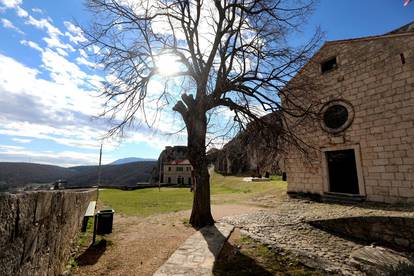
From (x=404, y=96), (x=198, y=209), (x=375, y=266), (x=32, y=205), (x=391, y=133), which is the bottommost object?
(x=375, y=266)

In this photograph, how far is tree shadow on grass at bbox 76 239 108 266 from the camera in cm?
509

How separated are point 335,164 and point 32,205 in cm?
1412

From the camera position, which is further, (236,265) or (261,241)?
(261,241)

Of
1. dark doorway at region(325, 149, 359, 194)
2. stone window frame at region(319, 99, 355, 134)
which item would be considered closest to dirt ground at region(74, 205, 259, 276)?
dark doorway at region(325, 149, 359, 194)

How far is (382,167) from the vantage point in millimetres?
10711

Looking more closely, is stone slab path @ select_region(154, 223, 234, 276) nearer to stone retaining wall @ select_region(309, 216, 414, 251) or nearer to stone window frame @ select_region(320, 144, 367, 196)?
stone retaining wall @ select_region(309, 216, 414, 251)

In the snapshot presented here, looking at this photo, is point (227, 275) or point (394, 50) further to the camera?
point (394, 50)

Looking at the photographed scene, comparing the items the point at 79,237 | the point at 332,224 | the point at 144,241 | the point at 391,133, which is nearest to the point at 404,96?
the point at 391,133

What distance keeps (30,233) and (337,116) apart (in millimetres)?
14338

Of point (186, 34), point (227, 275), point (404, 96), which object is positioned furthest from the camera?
point (404, 96)

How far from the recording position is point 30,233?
2502 millimetres

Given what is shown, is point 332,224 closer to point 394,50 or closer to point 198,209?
point 198,209

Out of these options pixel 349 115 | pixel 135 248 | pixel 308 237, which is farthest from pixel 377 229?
pixel 135 248

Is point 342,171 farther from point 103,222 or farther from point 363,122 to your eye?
point 103,222
